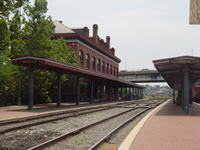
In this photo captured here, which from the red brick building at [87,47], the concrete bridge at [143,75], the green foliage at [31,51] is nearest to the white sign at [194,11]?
the green foliage at [31,51]

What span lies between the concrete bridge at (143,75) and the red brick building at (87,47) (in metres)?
13.6

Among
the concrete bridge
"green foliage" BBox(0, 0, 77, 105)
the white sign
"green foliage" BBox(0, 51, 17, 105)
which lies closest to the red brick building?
"green foliage" BBox(0, 0, 77, 105)

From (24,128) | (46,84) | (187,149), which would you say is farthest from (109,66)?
(187,149)

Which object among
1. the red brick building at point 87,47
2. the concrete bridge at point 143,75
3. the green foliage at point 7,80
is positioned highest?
the red brick building at point 87,47

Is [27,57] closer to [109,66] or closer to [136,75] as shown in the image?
[109,66]

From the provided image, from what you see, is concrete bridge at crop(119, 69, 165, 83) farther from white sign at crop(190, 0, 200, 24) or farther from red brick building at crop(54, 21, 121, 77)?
white sign at crop(190, 0, 200, 24)

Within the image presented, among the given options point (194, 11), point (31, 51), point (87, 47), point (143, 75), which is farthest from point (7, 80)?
point (143, 75)

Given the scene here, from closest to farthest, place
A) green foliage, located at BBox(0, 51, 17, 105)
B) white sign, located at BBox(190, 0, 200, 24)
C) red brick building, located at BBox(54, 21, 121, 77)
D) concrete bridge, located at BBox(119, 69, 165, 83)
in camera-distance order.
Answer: white sign, located at BBox(190, 0, 200, 24) → green foliage, located at BBox(0, 51, 17, 105) → red brick building, located at BBox(54, 21, 121, 77) → concrete bridge, located at BBox(119, 69, 165, 83)

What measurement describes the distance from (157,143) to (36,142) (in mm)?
3714

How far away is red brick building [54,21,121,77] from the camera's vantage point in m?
40.4

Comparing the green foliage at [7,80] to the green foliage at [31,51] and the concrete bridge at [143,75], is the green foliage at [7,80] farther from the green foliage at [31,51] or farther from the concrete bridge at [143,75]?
the concrete bridge at [143,75]

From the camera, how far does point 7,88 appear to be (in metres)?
27.1

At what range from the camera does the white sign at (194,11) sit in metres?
13.1

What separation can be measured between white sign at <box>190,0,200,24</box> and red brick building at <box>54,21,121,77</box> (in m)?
24.1
